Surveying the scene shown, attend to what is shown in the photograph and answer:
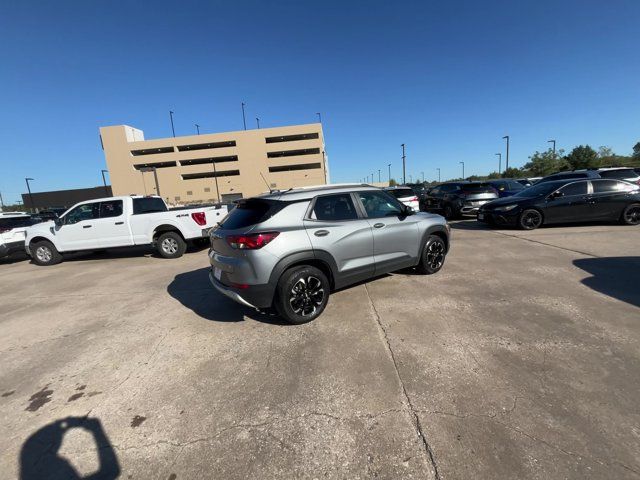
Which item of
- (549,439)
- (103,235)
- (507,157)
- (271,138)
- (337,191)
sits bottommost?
(549,439)

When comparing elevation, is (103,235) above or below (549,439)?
above

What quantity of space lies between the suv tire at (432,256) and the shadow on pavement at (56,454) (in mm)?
4634

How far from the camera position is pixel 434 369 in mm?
2689

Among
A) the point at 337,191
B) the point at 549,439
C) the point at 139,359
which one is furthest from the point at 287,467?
the point at 337,191

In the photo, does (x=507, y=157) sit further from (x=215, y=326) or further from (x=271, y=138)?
(x=215, y=326)

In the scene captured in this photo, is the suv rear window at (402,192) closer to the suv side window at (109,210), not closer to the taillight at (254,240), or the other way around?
the taillight at (254,240)

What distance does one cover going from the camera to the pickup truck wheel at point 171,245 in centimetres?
794

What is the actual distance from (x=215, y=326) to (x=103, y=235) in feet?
20.5

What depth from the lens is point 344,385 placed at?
2551 mm

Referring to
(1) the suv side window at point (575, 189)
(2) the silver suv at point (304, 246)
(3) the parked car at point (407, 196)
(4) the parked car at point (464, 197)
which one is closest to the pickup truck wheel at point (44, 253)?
(2) the silver suv at point (304, 246)

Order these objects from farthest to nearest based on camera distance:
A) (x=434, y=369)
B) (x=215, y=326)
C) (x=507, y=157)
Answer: (x=507, y=157) < (x=215, y=326) < (x=434, y=369)

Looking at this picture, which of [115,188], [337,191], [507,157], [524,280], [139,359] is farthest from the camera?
[115,188]

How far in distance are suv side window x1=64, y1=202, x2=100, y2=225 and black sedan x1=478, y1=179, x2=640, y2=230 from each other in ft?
40.6

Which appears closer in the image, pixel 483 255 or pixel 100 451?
pixel 100 451
